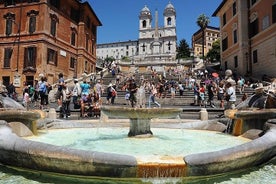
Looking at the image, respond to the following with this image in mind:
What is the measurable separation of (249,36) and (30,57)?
24.9 metres

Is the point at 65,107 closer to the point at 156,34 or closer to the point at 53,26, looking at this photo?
the point at 53,26

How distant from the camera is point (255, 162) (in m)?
4.39

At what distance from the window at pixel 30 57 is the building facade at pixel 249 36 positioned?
23310mm

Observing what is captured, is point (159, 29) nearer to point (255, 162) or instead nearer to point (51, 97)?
point (51, 97)

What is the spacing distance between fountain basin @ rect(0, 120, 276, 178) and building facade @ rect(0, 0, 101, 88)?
93.6 ft

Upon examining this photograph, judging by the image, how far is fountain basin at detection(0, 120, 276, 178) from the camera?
3531mm

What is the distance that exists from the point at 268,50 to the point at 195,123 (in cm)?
2171

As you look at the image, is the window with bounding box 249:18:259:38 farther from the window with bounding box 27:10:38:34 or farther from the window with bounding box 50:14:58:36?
the window with bounding box 27:10:38:34

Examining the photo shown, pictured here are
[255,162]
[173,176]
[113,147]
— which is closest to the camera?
[173,176]

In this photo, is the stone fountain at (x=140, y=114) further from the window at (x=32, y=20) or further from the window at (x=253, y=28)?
the window at (x=32, y=20)

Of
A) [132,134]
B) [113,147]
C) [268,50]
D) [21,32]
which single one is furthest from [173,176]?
[21,32]

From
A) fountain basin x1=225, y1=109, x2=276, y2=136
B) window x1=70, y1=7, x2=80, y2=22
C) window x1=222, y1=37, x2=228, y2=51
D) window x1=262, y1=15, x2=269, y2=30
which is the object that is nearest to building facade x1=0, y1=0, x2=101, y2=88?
window x1=70, y1=7, x2=80, y2=22

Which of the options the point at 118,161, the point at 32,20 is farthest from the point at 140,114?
the point at 32,20

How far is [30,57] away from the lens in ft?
105
